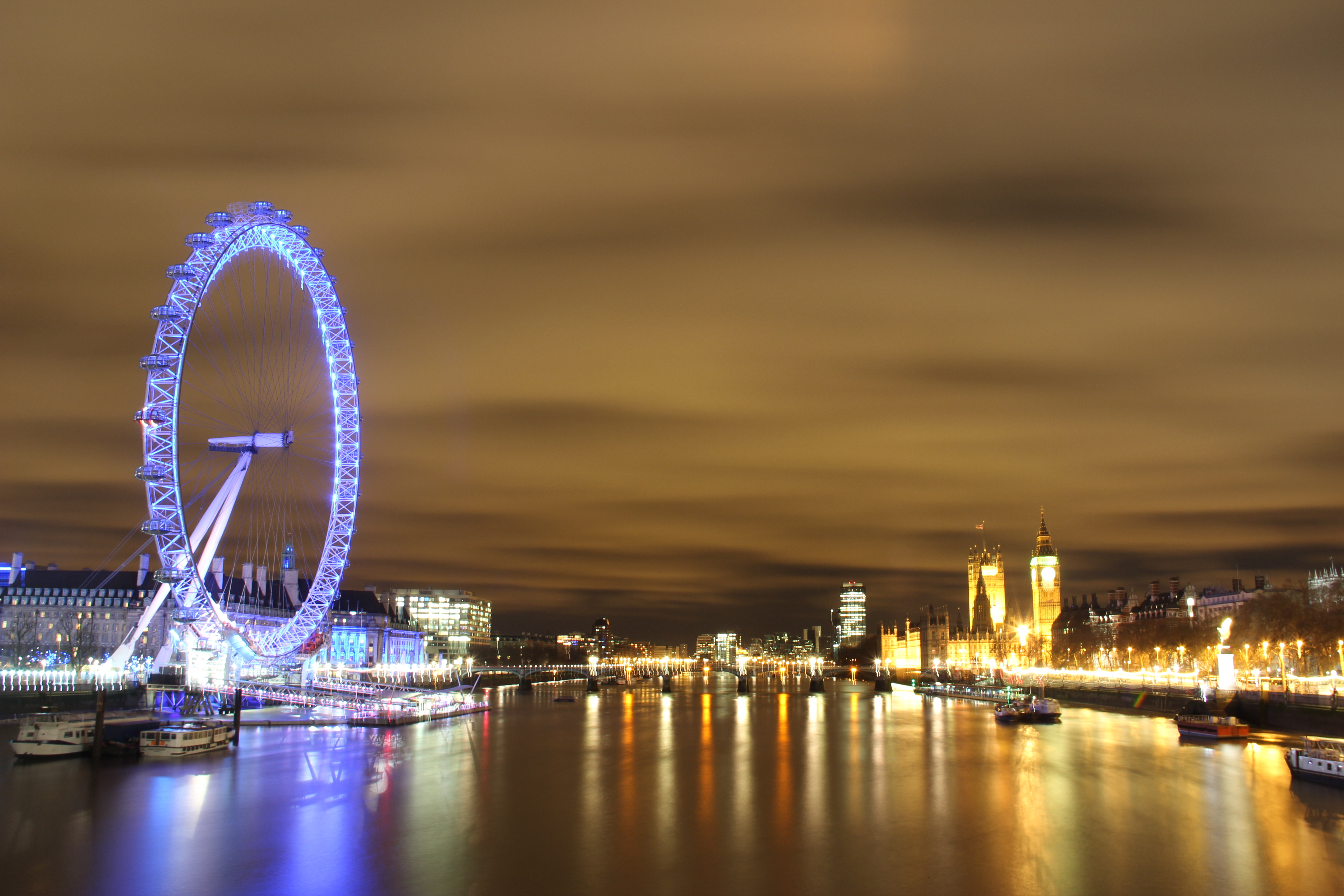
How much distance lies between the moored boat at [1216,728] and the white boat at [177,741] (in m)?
55.8

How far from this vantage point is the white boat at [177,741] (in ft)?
177

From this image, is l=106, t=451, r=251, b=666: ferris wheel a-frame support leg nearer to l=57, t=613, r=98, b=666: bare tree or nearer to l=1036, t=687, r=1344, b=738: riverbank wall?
l=57, t=613, r=98, b=666: bare tree

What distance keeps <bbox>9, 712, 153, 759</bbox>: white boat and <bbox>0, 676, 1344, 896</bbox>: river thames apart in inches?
49.4

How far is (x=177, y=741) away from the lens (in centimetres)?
5438

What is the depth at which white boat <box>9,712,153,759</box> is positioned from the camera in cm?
5103

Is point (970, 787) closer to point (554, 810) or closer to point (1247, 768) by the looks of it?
point (1247, 768)

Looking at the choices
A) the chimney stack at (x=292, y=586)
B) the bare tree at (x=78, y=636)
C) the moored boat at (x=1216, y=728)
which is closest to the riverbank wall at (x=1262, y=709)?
the moored boat at (x=1216, y=728)

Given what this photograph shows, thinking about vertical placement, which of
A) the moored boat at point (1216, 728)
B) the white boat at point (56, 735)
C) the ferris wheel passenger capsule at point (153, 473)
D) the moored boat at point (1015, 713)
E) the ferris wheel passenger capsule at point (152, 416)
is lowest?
the moored boat at point (1015, 713)

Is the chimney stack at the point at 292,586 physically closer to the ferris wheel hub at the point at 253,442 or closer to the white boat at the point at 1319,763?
the ferris wheel hub at the point at 253,442

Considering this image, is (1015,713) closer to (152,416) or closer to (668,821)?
(668,821)

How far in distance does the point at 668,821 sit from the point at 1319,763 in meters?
27.4

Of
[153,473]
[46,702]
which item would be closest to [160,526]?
[153,473]

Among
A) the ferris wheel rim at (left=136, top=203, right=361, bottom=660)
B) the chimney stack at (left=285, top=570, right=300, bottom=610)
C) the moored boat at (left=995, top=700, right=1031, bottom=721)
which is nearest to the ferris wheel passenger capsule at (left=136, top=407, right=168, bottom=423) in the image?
the ferris wheel rim at (left=136, top=203, right=361, bottom=660)

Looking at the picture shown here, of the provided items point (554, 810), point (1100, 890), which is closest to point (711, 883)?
point (1100, 890)
